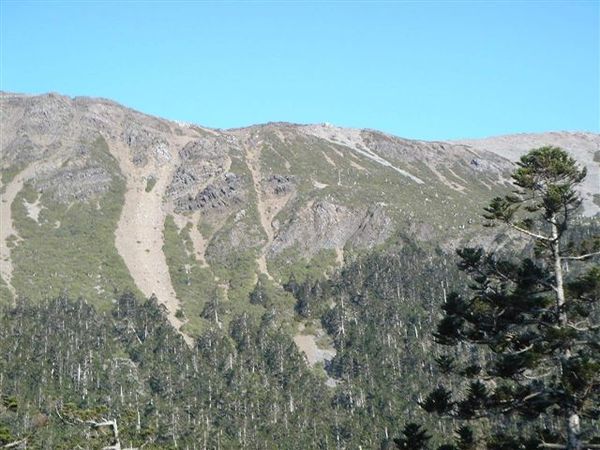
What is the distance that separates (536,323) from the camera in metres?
23.8

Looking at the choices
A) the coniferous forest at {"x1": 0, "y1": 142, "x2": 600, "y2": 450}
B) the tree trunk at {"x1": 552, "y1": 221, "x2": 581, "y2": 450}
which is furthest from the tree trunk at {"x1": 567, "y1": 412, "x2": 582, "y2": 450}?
the coniferous forest at {"x1": 0, "y1": 142, "x2": 600, "y2": 450}

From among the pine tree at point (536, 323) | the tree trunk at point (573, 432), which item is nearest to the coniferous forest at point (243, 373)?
the pine tree at point (536, 323)

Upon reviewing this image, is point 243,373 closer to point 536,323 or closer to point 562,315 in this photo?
point 536,323

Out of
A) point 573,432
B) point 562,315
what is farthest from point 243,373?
point 573,432

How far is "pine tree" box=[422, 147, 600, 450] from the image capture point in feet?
73.0

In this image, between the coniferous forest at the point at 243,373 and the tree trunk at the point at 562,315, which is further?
the coniferous forest at the point at 243,373

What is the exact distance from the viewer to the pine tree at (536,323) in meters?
22.3

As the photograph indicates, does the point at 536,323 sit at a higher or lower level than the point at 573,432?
higher

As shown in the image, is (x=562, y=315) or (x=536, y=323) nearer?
(x=562, y=315)

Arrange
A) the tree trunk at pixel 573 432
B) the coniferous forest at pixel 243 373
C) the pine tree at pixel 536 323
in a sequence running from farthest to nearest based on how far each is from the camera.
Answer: the coniferous forest at pixel 243 373
the pine tree at pixel 536 323
the tree trunk at pixel 573 432

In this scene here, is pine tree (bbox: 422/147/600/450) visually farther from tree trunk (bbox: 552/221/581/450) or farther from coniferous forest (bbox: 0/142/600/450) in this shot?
coniferous forest (bbox: 0/142/600/450)

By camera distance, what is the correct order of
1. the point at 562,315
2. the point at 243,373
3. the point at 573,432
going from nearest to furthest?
1. the point at 573,432
2. the point at 562,315
3. the point at 243,373

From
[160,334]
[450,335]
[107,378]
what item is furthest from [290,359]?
[450,335]

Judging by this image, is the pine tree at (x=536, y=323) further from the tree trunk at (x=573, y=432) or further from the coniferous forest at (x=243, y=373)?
the coniferous forest at (x=243, y=373)
